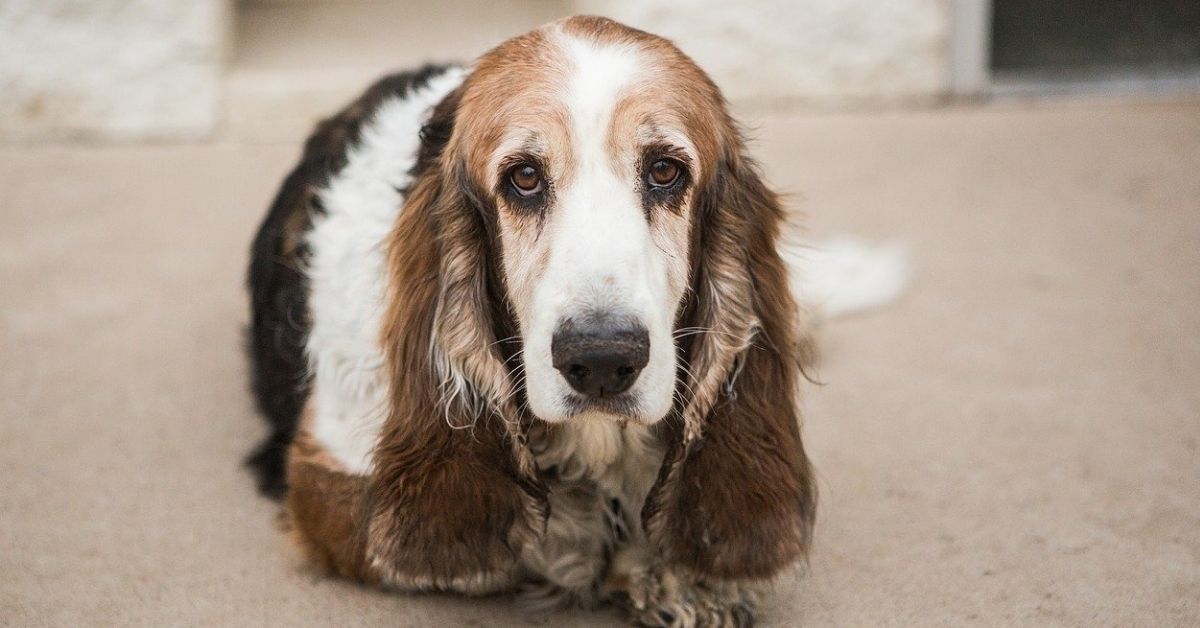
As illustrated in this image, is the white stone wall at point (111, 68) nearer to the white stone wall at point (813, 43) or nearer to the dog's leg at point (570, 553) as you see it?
the white stone wall at point (813, 43)

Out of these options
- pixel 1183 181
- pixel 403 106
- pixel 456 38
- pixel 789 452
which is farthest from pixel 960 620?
pixel 456 38

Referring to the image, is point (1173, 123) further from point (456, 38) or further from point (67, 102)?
point (67, 102)

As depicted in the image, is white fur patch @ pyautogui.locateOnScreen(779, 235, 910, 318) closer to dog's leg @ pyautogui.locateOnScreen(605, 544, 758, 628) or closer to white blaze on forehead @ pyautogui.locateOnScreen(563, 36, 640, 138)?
dog's leg @ pyautogui.locateOnScreen(605, 544, 758, 628)

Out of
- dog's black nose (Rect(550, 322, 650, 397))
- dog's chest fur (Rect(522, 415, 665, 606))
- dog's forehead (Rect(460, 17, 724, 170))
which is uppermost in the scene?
dog's forehead (Rect(460, 17, 724, 170))

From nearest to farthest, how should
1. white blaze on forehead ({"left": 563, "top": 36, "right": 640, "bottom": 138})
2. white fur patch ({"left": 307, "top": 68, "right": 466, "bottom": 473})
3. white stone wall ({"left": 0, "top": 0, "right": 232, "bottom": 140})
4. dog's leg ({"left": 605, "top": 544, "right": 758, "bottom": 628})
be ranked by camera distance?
white blaze on forehead ({"left": 563, "top": 36, "right": 640, "bottom": 138}), dog's leg ({"left": 605, "top": 544, "right": 758, "bottom": 628}), white fur patch ({"left": 307, "top": 68, "right": 466, "bottom": 473}), white stone wall ({"left": 0, "top": 0, "right": 232, "bottom": 140})

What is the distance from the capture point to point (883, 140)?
675cm

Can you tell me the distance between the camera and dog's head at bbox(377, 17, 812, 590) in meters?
2.67

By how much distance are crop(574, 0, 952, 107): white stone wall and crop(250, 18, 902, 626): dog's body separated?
416 cm

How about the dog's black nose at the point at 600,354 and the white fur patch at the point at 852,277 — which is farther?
the white fur patch at the point at 852,277

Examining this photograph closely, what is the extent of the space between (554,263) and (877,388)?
2153 millimetres

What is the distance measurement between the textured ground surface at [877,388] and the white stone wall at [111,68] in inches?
9.0

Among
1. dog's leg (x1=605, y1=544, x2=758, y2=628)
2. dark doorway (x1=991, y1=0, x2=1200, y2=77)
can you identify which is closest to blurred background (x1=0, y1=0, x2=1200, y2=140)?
dark doorway (x1=991, y1=0, x2=1200, y2=77)

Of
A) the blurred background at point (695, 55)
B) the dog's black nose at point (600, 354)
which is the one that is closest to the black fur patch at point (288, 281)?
the dog's black nose at point (600, 354)

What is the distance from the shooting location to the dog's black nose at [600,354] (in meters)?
2.41
